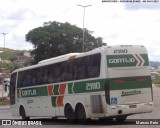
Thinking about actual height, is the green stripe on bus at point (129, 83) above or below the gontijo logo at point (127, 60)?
below

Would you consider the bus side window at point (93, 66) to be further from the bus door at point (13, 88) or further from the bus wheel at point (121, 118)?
the bus door at point (13, 88)

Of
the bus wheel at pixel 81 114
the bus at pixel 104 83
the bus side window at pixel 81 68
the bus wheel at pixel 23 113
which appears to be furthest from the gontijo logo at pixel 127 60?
the bus wheel at pixel 23 113

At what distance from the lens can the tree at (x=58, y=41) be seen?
233 feet

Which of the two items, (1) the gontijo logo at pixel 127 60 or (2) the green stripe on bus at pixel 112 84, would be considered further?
(1) the gontijo logo at pixel 127 60

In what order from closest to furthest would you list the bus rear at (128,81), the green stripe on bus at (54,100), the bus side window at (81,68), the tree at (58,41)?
the bus rear at (128,81)
the bus side window at (81,68)
the green stripe on bus at (54,100)
the tree at (58,41)

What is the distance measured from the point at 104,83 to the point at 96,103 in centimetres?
97

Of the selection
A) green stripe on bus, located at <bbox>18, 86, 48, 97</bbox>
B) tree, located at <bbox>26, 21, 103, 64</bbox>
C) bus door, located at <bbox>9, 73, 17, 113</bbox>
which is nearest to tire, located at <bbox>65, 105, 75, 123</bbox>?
green stripe on bus, located at <bbox>18, 86, 48, 97</bbox>

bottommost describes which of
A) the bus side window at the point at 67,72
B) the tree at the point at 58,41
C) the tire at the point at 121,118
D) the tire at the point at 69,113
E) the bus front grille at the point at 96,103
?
the tire at the point at 121,118

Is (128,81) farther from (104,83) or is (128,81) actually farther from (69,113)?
(69,113)

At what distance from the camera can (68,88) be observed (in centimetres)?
1938

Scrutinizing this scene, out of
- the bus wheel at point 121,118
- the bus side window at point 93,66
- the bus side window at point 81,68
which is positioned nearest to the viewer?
the bus side window at point 93,66

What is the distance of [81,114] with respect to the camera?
60.4 feet

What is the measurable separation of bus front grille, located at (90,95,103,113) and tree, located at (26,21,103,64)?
173 ft

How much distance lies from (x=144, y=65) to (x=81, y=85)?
2781mm
